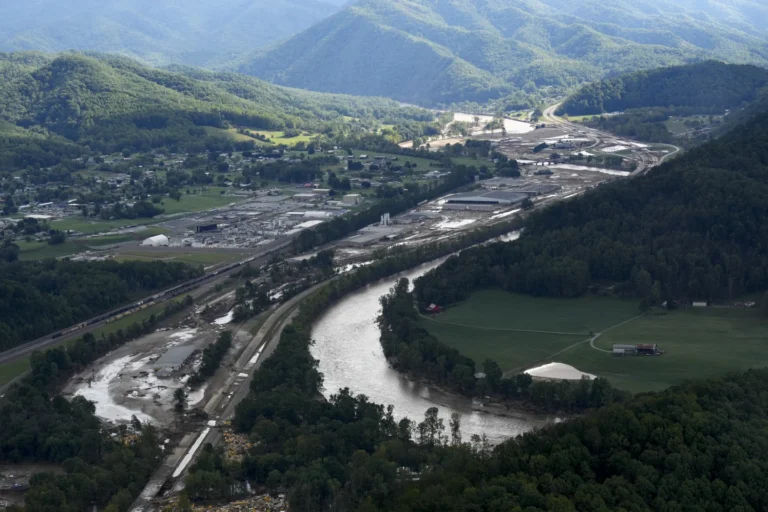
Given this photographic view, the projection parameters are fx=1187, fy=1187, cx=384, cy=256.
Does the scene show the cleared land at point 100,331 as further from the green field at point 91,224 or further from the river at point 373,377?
the green field at point 91,224

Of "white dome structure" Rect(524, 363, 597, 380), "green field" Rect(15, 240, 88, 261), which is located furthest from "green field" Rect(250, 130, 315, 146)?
"white dome structure" Rect(524, 363, 597, 380)

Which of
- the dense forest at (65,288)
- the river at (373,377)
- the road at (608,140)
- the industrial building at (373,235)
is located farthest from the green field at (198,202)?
the river at (373,377)

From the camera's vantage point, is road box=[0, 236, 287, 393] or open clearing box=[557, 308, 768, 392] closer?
open clearing box=[557, 308, 768, 392]

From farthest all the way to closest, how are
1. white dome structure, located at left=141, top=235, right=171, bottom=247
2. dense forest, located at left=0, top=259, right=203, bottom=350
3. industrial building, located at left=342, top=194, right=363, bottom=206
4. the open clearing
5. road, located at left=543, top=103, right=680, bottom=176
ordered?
road, located at left=543, top=103, right=680, bottom=176
industrial building, located at left=342, top=194, right=363, bottom=206
white dome structure, located at left=141, top=235, right=171, bottom=247
dense forest, located at left=0, top=259, right=203, bottom=350
the open clearing

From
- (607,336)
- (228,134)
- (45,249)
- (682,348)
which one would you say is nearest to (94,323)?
(45,249)

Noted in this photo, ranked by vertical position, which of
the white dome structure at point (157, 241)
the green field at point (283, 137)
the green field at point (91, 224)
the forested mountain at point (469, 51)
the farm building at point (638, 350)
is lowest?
the farm building at point (638, 350)

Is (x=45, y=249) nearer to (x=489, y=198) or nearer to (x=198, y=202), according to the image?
(x=198, y=202)

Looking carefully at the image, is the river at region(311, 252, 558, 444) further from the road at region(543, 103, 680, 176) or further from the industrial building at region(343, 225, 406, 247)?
the road at region(543, 103, 680, 176)
